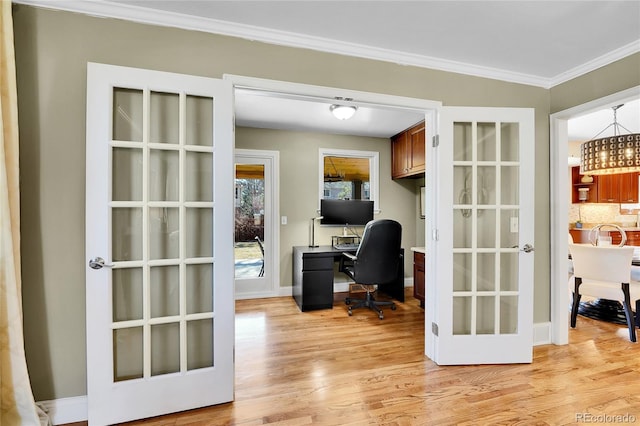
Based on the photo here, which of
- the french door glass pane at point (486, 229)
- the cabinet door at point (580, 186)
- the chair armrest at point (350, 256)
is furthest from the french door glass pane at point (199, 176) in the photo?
the cabinet door at point (580, 186)

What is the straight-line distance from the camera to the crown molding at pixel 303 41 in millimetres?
1643

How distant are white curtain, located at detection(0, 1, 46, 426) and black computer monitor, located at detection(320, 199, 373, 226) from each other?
3139 mm

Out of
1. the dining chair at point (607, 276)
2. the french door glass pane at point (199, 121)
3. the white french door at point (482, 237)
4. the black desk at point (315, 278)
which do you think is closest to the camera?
the french door glass pane at point (199, 121)

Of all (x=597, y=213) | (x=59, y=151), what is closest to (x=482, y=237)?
(x=59, y=151)

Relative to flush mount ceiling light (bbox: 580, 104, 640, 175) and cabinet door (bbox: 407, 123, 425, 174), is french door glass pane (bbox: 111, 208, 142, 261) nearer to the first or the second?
cabinet door (bbox: 407, 123, 425, 174)

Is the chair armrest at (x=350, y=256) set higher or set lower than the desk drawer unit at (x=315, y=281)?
higher

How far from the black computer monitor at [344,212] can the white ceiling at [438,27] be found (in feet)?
7.24

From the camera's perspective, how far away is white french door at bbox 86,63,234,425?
1594 millimetres

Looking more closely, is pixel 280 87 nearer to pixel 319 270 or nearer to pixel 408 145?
pixel 319 270

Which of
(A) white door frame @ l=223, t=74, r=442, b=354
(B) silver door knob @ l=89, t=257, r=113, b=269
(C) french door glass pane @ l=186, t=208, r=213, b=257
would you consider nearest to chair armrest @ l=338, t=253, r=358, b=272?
(A) white door frame @ l=223, t=74, r=442, b=354

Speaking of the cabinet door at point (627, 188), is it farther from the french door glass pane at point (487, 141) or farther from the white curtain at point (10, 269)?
the white curtain at point (10, 269)

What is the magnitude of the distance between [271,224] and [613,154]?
392cm

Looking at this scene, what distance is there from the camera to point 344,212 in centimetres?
416

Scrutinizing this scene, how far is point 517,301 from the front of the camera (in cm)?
231
